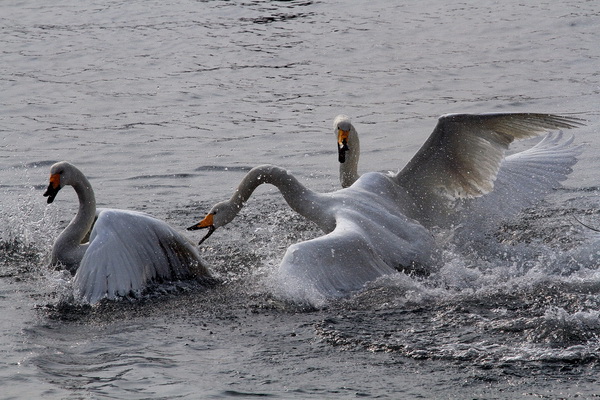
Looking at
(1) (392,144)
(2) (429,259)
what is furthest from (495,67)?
(2) (429,259)

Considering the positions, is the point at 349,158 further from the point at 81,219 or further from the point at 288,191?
the point at 81,219

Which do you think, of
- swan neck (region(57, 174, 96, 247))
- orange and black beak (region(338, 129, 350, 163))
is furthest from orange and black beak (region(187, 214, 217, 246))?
orange and black beak (region(338, 129, 350, 163))

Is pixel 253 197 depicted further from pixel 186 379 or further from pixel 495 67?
pixel 495 67

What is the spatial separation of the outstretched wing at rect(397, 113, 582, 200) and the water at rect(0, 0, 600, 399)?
584mm

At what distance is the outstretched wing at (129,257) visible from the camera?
316 inches

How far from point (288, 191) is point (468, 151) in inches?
62.6

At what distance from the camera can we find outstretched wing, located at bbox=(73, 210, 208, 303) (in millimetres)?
8023

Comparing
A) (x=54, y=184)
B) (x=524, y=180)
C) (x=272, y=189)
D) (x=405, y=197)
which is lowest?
(x=272, y=189)

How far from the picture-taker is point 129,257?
8.17 meters

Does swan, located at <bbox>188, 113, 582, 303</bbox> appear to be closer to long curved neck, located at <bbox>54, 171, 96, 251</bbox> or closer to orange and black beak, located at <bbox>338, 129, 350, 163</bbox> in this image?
orange and black beak, located at <bbox>338, 129, 350, 163</bbox>

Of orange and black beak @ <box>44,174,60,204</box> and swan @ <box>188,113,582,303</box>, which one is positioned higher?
orange and black beak @ <box>44,174,60,204</box>

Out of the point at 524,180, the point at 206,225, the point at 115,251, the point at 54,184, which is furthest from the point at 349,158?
the point at 115,251

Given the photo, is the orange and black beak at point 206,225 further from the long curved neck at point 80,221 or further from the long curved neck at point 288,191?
the long curved neck at point 80,221

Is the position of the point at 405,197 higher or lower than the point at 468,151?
lower
